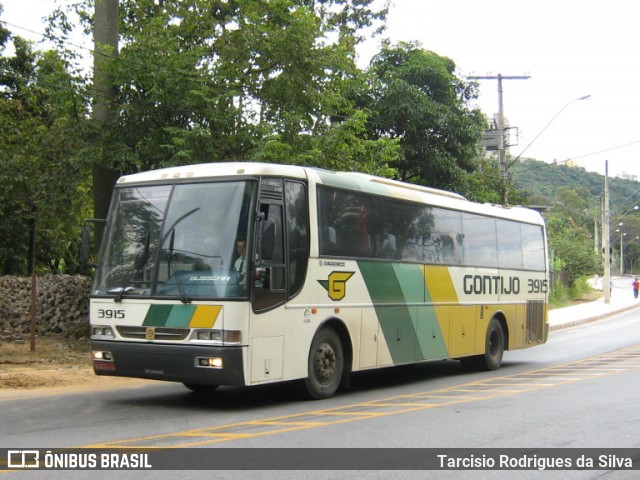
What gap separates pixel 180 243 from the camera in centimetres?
993

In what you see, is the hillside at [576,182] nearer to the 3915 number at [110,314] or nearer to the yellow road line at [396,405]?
the yellow road line at [396,405]

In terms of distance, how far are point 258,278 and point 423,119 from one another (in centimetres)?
2001

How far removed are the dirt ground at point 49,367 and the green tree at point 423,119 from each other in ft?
51.6

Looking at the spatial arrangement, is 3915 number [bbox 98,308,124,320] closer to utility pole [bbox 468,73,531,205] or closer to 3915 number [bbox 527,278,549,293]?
3915 number [bbox 527,278,549,293]

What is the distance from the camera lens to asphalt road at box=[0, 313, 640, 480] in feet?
25.4

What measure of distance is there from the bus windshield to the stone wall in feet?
22.5

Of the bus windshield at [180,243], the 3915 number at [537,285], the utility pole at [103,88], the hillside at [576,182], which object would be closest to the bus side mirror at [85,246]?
the bus windshield at [180,243]

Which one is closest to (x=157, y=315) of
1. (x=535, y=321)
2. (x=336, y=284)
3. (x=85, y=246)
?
(x=85, y=246)

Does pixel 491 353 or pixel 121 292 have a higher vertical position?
pixel 121 292

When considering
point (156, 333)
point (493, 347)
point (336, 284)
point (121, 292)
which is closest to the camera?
point (156, 333)

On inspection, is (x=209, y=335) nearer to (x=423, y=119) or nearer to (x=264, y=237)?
(x=264, y=237)

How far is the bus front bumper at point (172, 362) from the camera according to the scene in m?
9.38

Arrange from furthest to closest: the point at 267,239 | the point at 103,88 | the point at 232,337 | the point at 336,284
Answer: the point at 103,88
the point at 336,284
the point at 267,239
the point at 232,337

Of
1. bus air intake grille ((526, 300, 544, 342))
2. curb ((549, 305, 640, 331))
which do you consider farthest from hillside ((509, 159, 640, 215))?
bus air intake grille ((526, 300, 544, 342))
